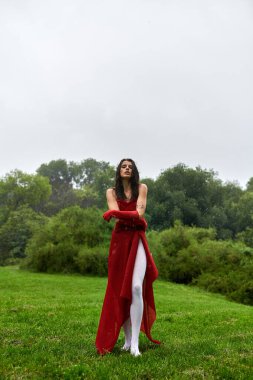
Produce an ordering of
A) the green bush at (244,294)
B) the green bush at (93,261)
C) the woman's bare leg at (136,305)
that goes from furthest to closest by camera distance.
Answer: the green bush at (93,261) → the green bush at (244,294) → the woman's bare leg at (136,305)

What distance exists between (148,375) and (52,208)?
76.2 meters

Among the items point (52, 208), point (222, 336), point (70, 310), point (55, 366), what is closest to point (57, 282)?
point (70, 310)

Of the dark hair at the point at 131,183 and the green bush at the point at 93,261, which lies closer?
the dark hair at the point at 131,183

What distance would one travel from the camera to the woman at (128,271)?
6.71 metres

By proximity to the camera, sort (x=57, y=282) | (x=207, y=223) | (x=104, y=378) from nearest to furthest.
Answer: (x=104, y=378), (x=57, y=282), (x=207, y=223)

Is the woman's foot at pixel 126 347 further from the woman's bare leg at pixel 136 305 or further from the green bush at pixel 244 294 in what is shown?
the green bush at pixel 244 294

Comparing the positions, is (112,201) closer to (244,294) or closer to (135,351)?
(135,351)

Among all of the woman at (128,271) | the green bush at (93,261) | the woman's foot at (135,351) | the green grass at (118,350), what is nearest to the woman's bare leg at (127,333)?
the woman at (128,271)

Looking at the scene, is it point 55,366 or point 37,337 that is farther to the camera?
point 37,337

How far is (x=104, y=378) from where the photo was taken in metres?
5.26

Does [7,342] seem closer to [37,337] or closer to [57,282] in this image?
[37,337]

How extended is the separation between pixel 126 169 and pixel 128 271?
68.0 inches

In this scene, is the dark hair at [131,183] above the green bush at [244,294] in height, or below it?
above

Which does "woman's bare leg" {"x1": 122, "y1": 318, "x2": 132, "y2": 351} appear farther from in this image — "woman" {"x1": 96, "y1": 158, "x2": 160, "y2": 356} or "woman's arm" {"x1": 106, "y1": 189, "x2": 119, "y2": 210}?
"woman's arm" {"x1": 106, "y1": 189, "x2": 119, "y2": 210}
